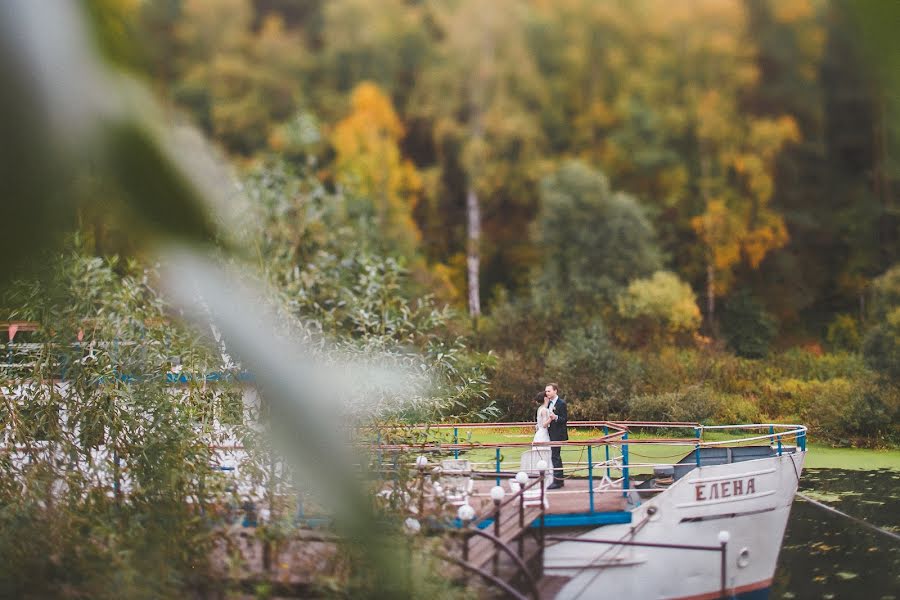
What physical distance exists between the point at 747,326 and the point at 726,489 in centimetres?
357

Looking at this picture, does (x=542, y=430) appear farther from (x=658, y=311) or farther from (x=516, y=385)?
(x=658, y=311)

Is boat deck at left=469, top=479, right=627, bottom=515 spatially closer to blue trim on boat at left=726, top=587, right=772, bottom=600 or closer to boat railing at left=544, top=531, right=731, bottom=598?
boat railing at left=544, top=531, right=731, bottom=598

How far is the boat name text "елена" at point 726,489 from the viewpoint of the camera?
5.18 metres

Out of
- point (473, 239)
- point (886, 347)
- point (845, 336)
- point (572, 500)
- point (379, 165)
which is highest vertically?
point (379, 165)

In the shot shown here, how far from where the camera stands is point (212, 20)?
30 cm

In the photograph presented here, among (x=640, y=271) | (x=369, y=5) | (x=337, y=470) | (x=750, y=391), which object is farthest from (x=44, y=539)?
(x=640, y=271)

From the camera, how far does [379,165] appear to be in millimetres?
7910

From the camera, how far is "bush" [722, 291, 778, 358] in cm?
824

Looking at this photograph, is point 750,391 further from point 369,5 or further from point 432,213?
point 369,5

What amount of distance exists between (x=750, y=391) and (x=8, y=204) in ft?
26.2

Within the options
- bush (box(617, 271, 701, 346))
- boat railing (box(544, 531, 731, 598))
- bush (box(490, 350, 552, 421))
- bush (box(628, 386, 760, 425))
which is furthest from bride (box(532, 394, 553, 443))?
bush (box(617, 271, 701, 346))

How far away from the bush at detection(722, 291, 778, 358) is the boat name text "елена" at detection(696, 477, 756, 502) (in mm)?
2955

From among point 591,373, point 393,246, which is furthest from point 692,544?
point 393,246

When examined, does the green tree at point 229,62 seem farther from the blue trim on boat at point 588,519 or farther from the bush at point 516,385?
the bush at point 516,385
